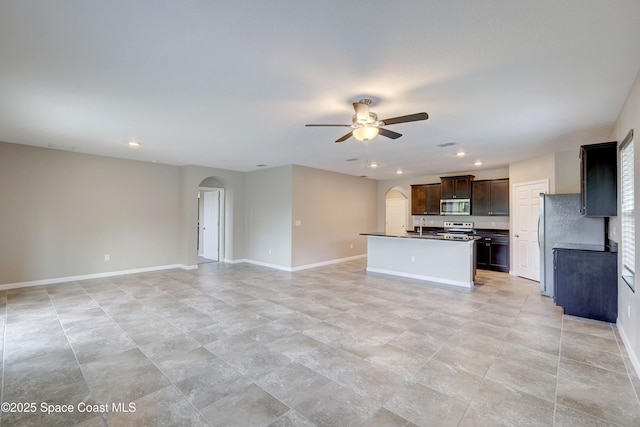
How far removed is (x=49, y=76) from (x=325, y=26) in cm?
255

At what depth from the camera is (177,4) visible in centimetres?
171

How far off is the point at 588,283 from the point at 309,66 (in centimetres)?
440

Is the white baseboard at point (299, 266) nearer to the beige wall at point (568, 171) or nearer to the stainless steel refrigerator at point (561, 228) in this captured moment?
the stainless steel refrigerator at point (561, 228)

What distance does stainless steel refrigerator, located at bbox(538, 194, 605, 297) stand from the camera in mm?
4504

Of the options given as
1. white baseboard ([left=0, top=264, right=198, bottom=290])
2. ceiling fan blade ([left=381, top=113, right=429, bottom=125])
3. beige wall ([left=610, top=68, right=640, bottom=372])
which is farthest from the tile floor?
ceiling fan blade ([left=381, top=113, right=429, bottom=125])

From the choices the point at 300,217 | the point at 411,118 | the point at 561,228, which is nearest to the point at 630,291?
the point at 561,228

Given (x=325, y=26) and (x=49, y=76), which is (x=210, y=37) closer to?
(x=325, y=26)

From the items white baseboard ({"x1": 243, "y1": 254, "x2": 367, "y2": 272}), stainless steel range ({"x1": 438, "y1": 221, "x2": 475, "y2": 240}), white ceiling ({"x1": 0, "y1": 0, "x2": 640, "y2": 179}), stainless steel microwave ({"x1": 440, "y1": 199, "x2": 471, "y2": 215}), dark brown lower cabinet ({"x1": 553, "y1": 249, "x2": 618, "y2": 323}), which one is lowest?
white baseboard ({"x1": 243, "y1": 254, "x2": 367, "y2": 272})

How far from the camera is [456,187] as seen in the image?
772 cm

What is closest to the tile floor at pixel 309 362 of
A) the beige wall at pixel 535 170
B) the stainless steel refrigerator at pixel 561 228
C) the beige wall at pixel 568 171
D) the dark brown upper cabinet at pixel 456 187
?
the stainless steel refrigerator at pixel 561 228

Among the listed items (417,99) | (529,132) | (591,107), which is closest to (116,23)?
(417,99)

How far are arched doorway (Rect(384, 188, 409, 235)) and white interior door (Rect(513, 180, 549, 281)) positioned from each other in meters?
4.11

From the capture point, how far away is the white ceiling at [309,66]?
70.4 inches

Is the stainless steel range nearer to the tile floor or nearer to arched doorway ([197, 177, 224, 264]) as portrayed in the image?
the tile floor
